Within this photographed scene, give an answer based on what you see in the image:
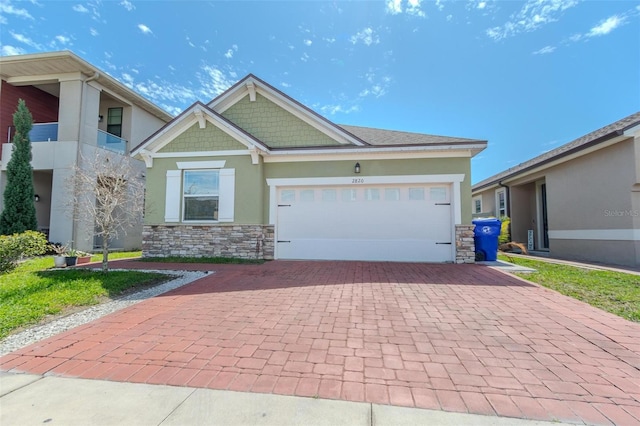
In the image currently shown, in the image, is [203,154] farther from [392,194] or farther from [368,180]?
[392,194]

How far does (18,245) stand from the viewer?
6797 mm

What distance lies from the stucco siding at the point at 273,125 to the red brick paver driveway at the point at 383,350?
255 inches

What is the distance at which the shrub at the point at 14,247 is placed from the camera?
21.4 ft

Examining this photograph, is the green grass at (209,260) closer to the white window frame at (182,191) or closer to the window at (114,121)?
the white window frame at (182,191)

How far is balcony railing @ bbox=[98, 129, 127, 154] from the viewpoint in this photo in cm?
1280

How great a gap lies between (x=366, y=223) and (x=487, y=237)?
148 inches

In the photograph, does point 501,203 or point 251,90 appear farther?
point 501,203

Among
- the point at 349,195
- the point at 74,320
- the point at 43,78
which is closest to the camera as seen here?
the point at 74,320

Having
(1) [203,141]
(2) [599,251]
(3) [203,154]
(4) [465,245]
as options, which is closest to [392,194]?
(4) [465,245]

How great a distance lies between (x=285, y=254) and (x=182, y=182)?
4375mm

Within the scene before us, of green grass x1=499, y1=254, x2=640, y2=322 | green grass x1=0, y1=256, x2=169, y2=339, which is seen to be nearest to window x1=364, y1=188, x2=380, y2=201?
green grass x1=499, y1=254, x2=640, y2=322

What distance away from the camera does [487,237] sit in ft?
29.0

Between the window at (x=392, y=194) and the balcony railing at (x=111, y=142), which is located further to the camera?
the balcony railing at (x=111, y=142)

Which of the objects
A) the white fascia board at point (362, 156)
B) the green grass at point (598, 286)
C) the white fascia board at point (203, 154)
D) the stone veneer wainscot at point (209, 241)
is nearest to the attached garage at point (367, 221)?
the stone veneer wainscot at point (209, 241)
